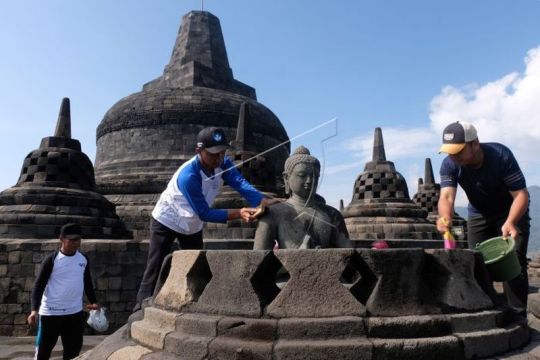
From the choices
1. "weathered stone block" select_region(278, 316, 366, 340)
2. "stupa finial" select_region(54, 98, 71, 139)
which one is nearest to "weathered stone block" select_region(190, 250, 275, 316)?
"weathered stone block" select_region(278, 316, 366, 340)

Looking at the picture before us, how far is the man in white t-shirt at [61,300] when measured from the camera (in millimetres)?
3559

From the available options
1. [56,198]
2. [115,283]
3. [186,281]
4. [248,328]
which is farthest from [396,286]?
[56,198]

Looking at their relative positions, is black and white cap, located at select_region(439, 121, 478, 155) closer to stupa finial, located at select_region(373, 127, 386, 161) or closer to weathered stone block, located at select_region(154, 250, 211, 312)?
weathered stone block, located at select_region(154, 250, 211, 312)

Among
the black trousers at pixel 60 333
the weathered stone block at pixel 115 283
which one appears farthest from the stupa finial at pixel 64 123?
the black trousers at pixel 60 333

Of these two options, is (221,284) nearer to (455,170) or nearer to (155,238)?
(155,238)

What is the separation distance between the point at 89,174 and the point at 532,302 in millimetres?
10042

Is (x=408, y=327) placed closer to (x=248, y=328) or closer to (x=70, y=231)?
(x=248, y=328)

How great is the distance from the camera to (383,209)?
1584 cm

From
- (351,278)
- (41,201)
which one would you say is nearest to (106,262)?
(41,201)

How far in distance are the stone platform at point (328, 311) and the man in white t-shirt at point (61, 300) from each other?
108 centimetres

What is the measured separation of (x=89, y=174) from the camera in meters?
10.9

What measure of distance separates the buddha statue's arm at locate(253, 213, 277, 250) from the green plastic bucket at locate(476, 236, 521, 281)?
1511mm

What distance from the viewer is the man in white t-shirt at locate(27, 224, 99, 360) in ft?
11.7

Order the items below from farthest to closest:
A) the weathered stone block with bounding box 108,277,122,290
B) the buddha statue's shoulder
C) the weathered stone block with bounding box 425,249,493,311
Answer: the weathered stone block with bounding box 108,277,122,290 < the buddha statue's shoulder < the weathered stone block with bounding box 425,249,493,311
